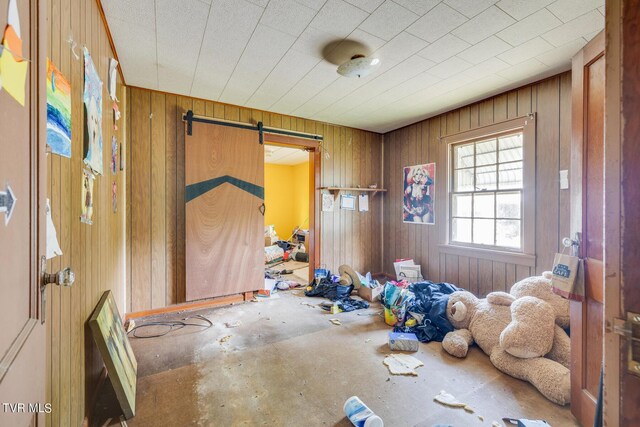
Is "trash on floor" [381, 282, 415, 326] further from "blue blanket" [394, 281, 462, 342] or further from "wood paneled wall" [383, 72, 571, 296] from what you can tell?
"wood paneled wall" [383, 72, 571, 296]

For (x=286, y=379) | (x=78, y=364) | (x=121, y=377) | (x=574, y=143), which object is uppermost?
(x=574, y=143)

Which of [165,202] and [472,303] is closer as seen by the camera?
[472,303]

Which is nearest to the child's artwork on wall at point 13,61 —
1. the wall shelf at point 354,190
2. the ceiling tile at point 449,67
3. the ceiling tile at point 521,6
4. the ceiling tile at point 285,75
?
the ceiling tile at point 285,75

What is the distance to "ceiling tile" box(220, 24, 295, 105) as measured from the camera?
2.07 m

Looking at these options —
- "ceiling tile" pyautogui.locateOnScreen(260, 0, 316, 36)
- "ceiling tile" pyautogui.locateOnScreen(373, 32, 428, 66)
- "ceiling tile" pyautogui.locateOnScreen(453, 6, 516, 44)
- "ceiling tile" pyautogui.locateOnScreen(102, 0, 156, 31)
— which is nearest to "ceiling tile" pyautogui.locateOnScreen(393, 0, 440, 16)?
"ceiling tile" pyautogui.locateOnScreen(373, 32, 428, 66)

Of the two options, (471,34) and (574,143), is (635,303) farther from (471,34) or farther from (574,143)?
(471,34)

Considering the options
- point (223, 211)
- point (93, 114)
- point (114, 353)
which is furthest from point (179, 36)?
point (114, 353)

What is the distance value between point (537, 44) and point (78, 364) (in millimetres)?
3568

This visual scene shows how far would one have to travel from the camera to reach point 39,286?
0.67 m

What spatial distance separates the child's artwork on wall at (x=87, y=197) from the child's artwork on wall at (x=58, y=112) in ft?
0.98

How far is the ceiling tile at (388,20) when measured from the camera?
5.86 ft

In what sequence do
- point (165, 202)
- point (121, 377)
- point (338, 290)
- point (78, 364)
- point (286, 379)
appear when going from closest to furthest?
point (78, 364) → point (121, 377) → point (286, 379) → point (165, 202) → point (338, 290)

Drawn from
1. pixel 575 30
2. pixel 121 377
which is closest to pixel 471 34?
pixel 575 30

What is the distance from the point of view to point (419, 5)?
175cm
